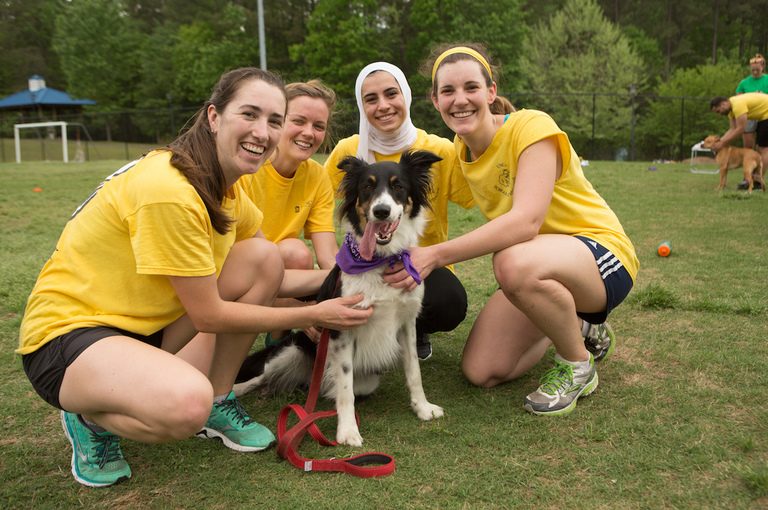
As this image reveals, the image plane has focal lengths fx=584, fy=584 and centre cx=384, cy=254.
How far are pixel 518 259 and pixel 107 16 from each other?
49.5 metres

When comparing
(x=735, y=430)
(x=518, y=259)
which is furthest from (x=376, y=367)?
(x=735, y=430)

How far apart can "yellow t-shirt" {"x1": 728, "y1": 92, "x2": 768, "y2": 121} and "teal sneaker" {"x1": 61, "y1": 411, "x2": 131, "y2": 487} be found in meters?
11.9

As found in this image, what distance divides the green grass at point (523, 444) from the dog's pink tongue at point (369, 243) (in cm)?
89

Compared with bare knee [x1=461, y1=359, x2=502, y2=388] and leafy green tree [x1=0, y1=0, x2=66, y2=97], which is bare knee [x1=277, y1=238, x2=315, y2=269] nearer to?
bare knee [x1=461, y1=359, x2=502, y2=388]

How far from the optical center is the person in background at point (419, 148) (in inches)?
142

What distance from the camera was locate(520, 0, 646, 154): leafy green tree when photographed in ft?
97.0

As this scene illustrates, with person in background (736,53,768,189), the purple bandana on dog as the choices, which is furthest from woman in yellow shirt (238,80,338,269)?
person in background (736,53,768,189)

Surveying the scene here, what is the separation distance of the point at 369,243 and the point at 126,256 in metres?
1.17

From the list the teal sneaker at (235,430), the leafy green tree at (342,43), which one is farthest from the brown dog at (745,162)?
the leafy green tree at (342,43)

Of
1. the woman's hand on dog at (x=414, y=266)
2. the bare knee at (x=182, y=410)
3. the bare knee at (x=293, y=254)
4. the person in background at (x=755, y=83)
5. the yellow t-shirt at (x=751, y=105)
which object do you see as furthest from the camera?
the person in background at (x=755, y=83)

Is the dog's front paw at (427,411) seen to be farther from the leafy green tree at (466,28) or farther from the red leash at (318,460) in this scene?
the leafy green tree at (466,28)

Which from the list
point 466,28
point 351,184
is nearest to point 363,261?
point 351,184

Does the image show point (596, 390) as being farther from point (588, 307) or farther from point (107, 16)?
point (107, 16)

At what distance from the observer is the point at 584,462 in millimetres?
2520
